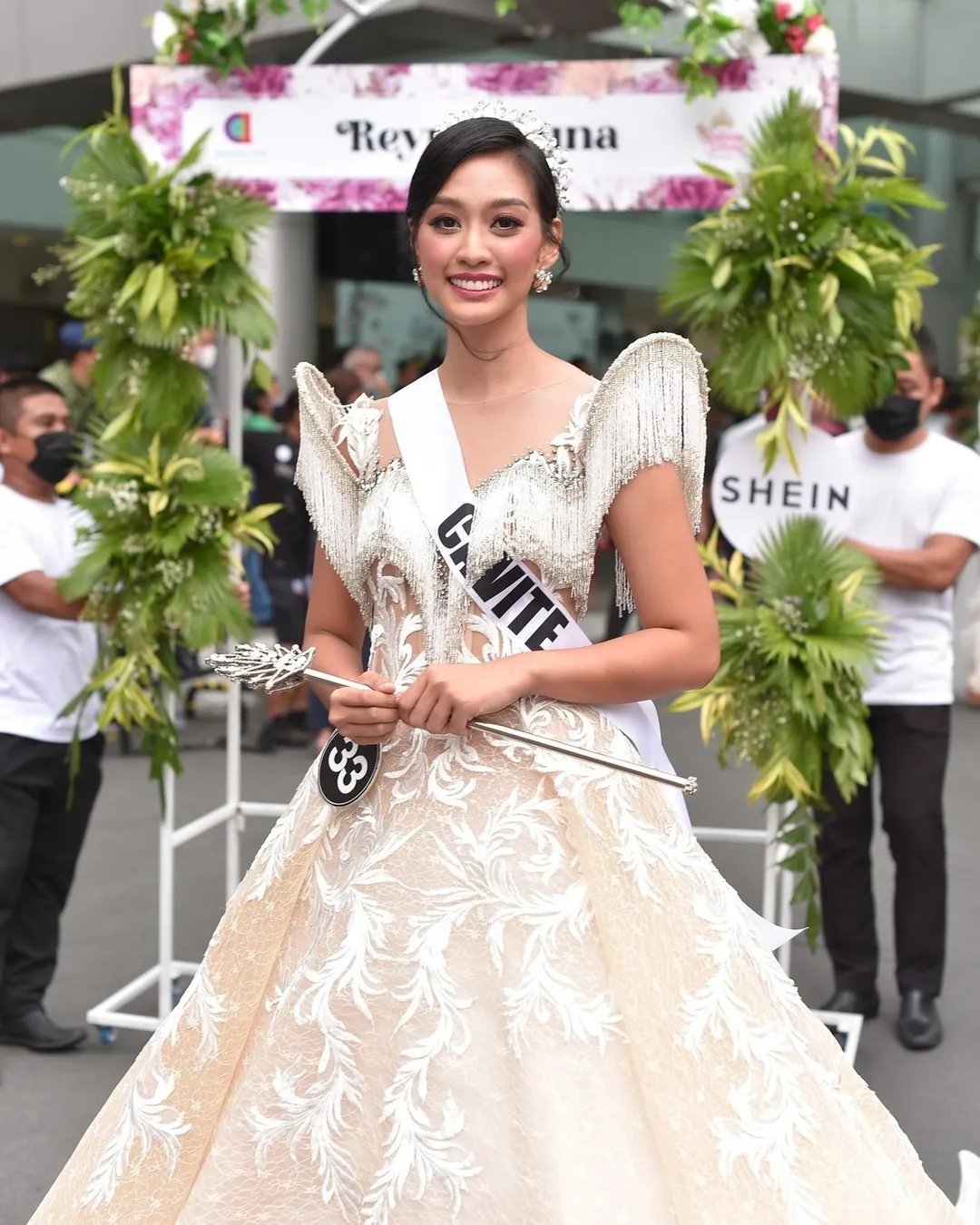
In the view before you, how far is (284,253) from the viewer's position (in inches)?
482

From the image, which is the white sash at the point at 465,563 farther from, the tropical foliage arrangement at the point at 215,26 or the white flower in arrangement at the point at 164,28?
the white flower in arrangement at the point at 164,28

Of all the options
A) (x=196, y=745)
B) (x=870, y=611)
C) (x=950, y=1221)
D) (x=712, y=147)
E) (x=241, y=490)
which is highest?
(x=712, y=147)

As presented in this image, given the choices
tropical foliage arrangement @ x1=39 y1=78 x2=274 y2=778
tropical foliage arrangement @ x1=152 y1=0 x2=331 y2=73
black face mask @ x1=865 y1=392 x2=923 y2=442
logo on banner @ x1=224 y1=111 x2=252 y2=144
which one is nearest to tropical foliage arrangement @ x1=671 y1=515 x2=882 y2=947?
black face mask @ x1=865 y1=392 x2=923 y2=442

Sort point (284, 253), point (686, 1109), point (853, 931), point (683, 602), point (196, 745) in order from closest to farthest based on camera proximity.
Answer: point (686, 1109), point (683, 602), point (853, 931), point (196, 745), point (284, 253)

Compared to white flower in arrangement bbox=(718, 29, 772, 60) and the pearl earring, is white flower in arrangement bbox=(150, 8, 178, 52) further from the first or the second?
the pearl earring

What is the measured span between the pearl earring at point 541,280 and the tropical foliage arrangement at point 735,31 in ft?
5.75

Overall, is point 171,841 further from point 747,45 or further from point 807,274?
point 747,45

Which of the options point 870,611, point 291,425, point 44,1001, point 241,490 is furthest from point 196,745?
point 870,611

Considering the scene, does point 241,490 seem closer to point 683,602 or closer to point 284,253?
point 683,602

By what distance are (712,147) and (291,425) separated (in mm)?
4950

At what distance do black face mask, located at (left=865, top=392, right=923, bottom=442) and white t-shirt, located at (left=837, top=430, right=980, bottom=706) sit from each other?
0.07m

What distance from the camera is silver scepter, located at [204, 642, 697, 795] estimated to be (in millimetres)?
1903

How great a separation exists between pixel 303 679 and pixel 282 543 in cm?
580

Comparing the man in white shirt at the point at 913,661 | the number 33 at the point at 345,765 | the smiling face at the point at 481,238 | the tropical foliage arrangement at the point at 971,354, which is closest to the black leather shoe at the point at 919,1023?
the man in white shirt at the point at 913,661
